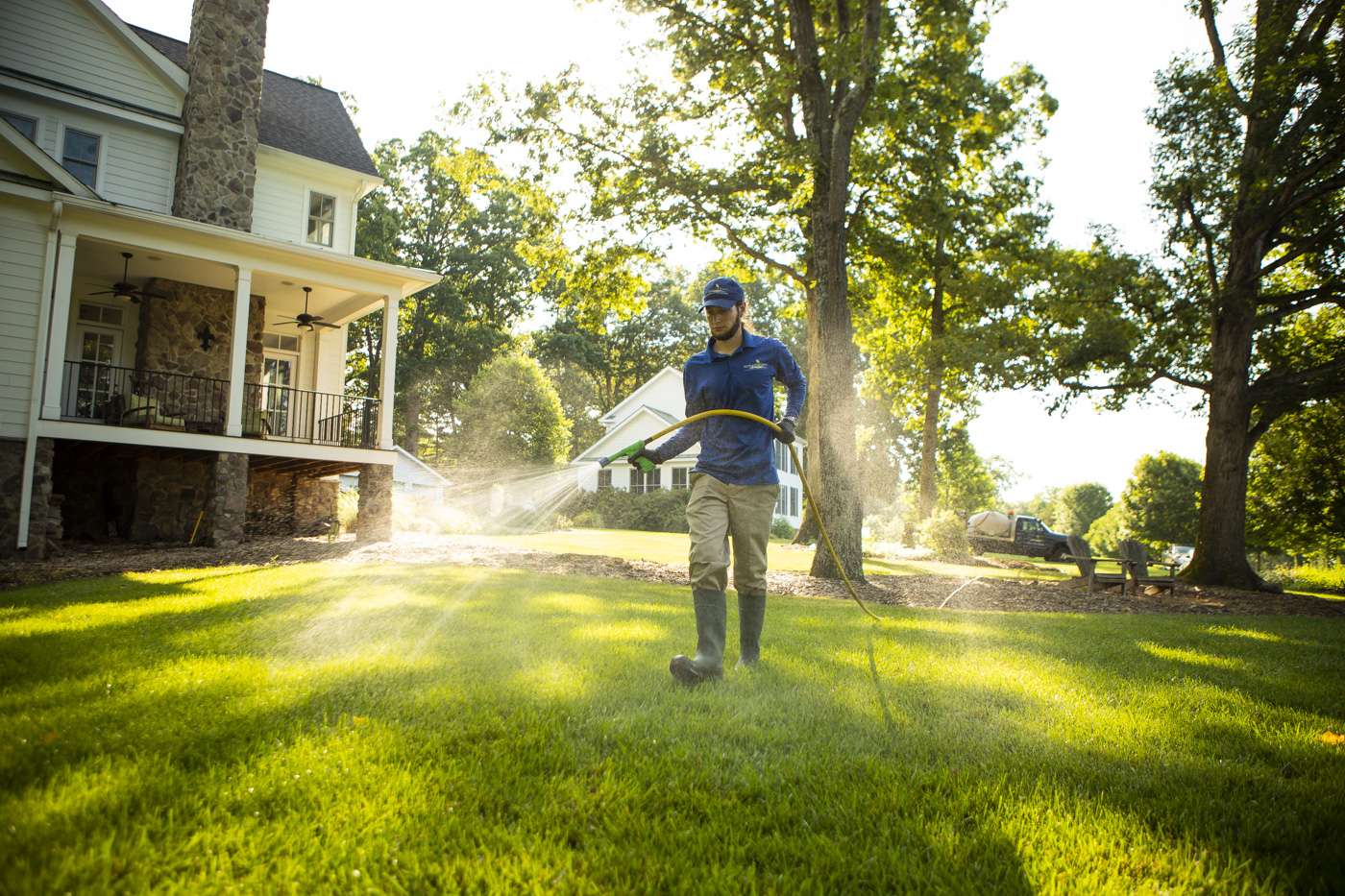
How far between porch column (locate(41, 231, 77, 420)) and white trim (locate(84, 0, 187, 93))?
5051 millimetres

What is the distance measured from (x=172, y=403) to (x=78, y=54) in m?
7.07

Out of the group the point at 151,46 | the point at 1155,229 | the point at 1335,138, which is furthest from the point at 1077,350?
the point at 151,46

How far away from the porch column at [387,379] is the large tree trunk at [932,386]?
44.4ft

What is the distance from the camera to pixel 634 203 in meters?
14.9

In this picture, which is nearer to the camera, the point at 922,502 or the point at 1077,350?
the point at 1077,350

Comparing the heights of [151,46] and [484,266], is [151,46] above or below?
Answer: below

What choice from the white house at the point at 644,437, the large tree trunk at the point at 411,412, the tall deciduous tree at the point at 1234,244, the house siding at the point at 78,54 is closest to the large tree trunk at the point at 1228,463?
the tall deciduous tree at the point at 1234,244

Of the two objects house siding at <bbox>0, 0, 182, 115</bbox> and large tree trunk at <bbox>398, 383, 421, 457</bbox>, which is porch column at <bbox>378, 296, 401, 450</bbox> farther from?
large tree trunk at <bbox>398, 383, 421, 457</bbox>

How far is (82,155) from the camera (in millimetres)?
14625

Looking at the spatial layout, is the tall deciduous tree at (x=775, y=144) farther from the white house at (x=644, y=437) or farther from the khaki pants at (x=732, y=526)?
the white house at (x=644, y=437)

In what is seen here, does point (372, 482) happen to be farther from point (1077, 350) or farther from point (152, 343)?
point (1077, 350)

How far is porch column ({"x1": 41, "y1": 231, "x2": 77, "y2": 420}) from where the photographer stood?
11711 mm

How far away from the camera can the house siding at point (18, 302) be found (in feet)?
37.8

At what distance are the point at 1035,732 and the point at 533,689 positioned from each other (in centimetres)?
248
